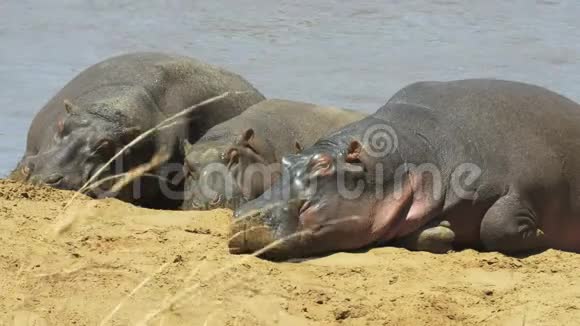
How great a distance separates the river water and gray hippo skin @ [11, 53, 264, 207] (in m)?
1.51

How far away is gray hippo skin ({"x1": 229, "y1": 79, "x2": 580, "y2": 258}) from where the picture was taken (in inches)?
262

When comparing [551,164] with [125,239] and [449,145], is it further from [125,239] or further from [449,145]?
[125,239]

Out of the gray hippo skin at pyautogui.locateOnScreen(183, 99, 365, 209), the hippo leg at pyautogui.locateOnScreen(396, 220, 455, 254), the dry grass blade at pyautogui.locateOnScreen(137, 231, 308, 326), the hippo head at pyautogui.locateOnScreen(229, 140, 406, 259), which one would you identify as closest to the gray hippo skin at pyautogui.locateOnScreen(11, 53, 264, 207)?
the gray hippo skin at pyautogui.locateOnScreen(183, 99, 365, 209)

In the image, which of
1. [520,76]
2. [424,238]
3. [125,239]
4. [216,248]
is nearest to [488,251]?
[424,238]

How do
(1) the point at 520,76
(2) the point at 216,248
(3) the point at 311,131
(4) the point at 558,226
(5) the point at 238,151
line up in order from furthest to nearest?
(1) the point at 520,76, (3) the point at 311,131, (5) the point at 238,151, (4) the point at 558,226, (2) the point at 216,248

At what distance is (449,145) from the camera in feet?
23.2

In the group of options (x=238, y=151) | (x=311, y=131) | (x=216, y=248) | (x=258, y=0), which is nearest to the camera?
(x=216, y=248)

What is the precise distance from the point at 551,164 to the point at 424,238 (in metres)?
0.80

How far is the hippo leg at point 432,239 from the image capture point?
6812 millimetres

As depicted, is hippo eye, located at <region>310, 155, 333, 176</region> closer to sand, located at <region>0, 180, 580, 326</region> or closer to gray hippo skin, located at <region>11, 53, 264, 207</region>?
sand, located at <region>0, 180, 580, 326</region>

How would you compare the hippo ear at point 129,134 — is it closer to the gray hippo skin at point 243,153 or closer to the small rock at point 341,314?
the gray hippo skin at point 243,153

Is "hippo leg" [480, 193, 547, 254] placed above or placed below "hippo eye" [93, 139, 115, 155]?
above

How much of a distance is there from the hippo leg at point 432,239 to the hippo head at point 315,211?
182 mm

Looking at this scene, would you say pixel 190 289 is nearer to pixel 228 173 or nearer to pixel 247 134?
pixel 228 173
